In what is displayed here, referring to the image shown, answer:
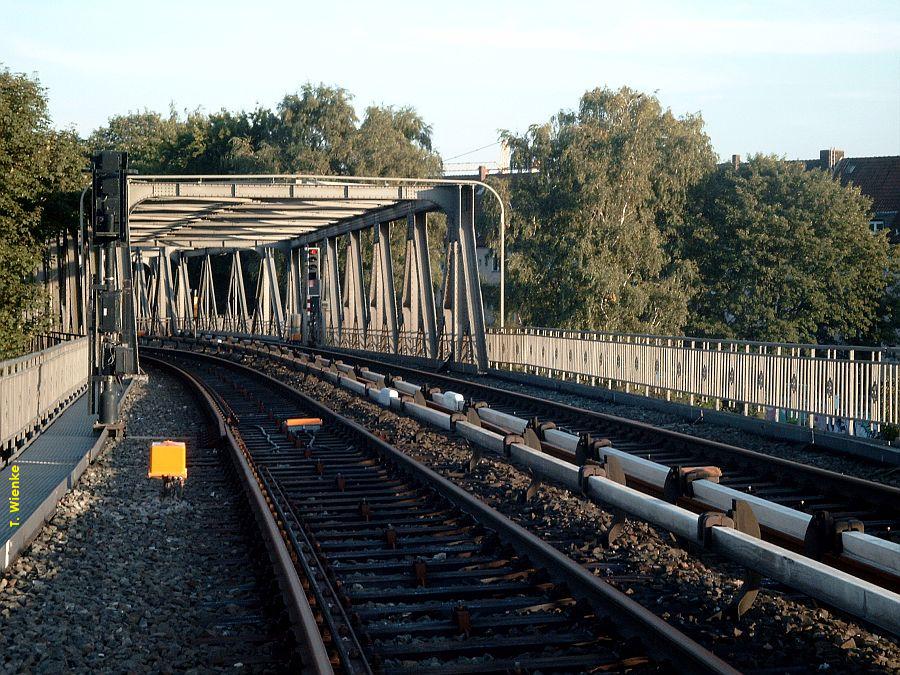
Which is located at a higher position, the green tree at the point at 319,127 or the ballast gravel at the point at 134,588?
the green tree at the point at 319,127

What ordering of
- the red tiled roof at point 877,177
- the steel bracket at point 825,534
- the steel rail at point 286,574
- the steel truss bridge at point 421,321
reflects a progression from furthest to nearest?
the red tiled roof at point 877,177, the steel truss bridge at point 421,321, the steel bracket at point 825,534, the steel rail at point 286,574

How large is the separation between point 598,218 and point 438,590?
154ft

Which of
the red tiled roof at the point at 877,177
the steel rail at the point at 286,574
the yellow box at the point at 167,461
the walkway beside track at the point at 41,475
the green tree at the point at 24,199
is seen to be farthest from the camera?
the red tiled roof at the point at 877,177

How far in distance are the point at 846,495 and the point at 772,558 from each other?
422cm

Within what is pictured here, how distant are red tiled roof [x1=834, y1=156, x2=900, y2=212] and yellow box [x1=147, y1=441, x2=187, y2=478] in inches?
2960

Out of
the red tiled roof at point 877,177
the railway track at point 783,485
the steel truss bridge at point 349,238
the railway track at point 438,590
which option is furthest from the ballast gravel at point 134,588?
the red tiled roof at point 877,177

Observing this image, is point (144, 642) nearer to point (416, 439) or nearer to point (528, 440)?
point (528, 440)

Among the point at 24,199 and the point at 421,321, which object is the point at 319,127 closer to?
the point at 421,321

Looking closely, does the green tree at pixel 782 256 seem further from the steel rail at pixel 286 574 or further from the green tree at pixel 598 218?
the steel rail at pixel 286 574

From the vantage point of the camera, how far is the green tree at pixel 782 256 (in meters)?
59.2

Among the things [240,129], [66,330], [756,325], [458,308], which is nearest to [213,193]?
[458,308]

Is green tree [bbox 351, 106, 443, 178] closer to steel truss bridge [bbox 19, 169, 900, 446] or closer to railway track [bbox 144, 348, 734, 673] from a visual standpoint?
steel truss bridge [bbox 19, 169, 900, 446]

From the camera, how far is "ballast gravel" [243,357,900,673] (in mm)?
5773

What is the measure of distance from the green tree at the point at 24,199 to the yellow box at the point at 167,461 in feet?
50.9
